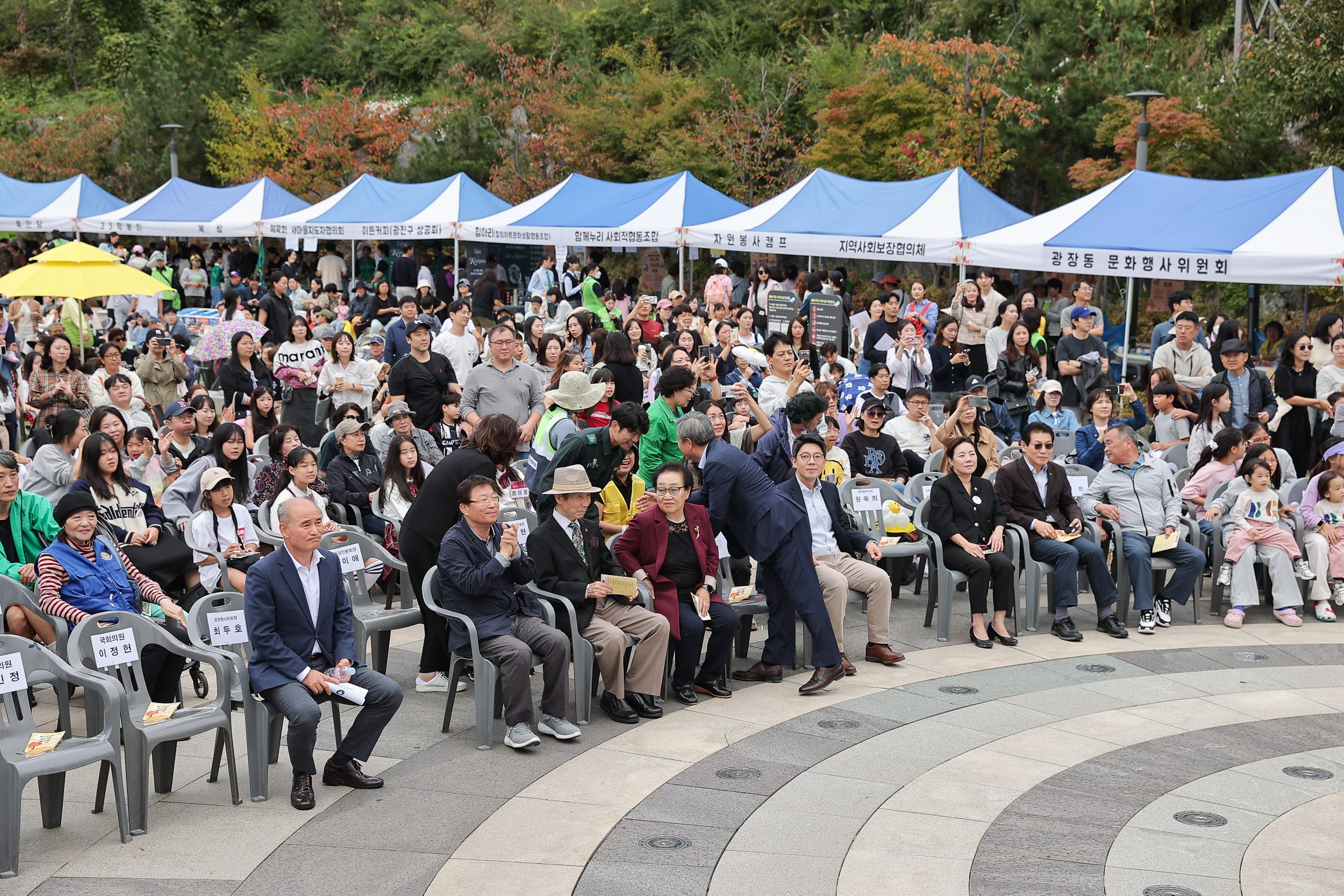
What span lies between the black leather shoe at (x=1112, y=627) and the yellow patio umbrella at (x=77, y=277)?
10039mm

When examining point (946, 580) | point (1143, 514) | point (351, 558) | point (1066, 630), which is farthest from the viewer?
point (1143, 514)

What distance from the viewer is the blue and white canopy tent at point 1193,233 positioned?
1223cm

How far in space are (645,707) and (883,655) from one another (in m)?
1.79

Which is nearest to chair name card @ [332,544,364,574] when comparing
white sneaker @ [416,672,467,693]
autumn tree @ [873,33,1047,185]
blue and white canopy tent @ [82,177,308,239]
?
white sneaker @ [416,672,467,693]

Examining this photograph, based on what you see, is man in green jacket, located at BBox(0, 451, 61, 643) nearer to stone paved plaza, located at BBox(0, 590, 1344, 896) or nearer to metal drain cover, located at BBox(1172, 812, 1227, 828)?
stone paved plaza, located at BBox(0, 590, 1344, 896)

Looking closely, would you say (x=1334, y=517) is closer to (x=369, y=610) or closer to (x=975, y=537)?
(x=975, y=537)

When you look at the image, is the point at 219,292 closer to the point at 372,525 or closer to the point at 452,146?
the point at 452,146

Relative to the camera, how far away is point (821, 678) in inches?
297

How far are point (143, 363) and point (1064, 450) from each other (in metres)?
8.90

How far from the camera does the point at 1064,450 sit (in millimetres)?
10805

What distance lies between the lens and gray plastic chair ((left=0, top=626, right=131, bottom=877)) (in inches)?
200

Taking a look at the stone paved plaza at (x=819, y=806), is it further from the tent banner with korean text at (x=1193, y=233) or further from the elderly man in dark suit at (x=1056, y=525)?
the tent banner with korean text at (x=1193, y=233)

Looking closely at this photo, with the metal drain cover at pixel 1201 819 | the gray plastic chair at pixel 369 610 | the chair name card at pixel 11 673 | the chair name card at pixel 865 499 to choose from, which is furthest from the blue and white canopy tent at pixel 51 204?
the metal drain cover at pixel 1201 819

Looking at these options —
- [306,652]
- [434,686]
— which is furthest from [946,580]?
[306,652]
